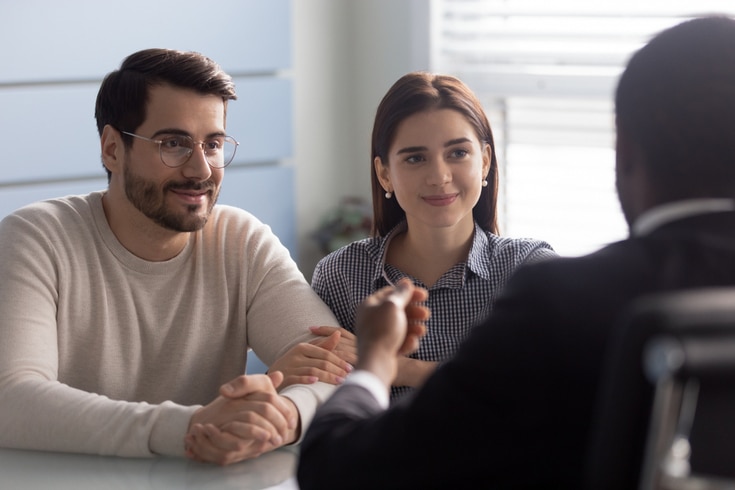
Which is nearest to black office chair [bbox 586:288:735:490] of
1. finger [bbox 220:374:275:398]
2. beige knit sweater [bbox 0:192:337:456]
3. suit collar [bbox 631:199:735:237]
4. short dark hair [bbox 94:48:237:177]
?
suit collar [bbox 631:199:735:237]

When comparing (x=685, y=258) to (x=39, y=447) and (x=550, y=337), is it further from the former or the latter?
(x=39, y=447)

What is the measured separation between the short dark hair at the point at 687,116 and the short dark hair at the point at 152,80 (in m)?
1.19

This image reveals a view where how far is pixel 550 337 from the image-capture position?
1.02 meters

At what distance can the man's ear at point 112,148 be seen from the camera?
221 cm

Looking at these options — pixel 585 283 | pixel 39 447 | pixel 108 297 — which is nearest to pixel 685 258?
pixel 585 283

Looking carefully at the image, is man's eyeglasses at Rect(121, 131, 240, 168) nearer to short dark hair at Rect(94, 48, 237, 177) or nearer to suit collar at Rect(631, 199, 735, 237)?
short dark hair at Rect(94, 48, 237, 177)

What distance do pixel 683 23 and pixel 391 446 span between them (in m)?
0.54

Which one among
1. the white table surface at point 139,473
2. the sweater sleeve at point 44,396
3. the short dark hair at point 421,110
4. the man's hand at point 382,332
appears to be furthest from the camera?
the short dark hair at point 421,110

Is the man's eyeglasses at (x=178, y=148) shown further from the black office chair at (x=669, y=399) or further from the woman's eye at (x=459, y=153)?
the black office chair at (x=669, y=399)

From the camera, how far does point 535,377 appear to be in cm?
103

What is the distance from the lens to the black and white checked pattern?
218 centimetres

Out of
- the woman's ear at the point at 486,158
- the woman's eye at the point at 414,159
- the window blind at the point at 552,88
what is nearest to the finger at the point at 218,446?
the woman's eye at the point at 414,159

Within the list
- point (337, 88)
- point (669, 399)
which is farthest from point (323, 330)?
point (337, 88)

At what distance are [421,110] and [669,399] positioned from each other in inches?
58.2
